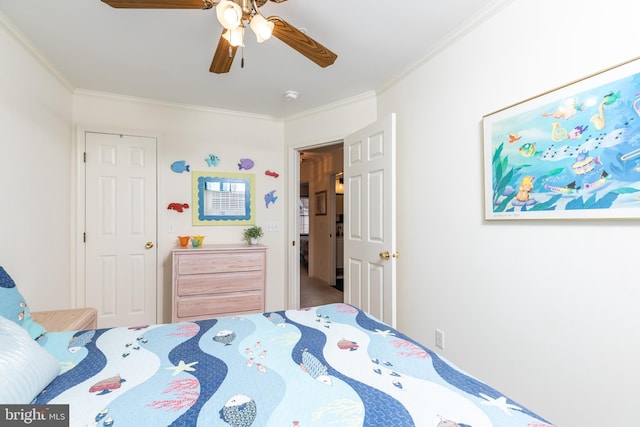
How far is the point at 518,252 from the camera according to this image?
5.23 feet

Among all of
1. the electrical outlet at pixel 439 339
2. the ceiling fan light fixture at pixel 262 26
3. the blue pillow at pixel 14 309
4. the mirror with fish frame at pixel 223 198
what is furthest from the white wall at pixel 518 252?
the blue pillow at pixel 14 309

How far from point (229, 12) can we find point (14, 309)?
5.48 feet

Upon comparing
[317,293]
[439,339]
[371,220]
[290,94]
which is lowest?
[317,293]

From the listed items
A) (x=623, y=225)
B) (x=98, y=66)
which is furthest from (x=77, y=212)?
(x=623, y=225)

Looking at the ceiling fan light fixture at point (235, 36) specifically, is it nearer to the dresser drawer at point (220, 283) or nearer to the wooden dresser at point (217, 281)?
the wooden dresser at point (217, 281)

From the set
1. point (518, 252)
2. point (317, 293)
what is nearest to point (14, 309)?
point (518, 252)

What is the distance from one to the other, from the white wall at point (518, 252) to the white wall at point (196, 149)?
5.35 ft

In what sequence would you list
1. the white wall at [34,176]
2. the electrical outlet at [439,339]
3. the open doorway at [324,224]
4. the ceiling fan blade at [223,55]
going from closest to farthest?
the ceiling fan blade at [223,55] < the white wall at [34,176] < the electrical outlet at [439,339] < the open doorway at [324,224]

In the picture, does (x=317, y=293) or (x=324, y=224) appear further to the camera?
(x=324, y=224)

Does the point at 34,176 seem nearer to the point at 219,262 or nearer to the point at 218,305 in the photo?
the point at 219,262

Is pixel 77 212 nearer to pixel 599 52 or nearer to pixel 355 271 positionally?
pixel 355 271

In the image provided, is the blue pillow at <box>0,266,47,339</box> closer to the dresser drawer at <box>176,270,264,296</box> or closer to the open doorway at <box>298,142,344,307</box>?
the dresser drawer at <box>176,270,264,296</box>

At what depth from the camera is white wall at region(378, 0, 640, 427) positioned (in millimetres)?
1231

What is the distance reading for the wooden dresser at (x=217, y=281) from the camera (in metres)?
2.70
